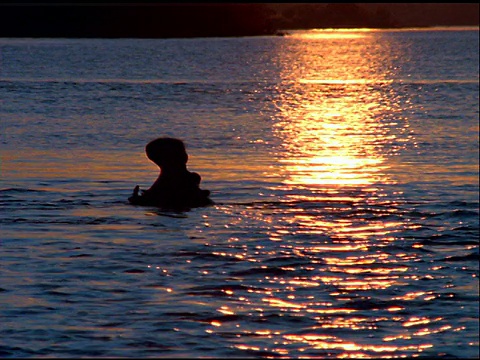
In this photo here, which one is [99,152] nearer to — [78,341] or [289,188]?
[289,188]

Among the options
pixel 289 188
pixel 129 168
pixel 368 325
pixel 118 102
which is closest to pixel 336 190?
pixel 289 188

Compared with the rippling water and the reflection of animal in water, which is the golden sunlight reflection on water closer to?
the rippling water

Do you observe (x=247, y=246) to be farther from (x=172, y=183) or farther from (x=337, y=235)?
(x=172, y=183)

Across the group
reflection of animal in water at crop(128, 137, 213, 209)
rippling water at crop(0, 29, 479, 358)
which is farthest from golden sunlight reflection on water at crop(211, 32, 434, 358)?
reflection of animal in water at crop(128, 137, 213, 209)

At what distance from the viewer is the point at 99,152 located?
82.7 ft

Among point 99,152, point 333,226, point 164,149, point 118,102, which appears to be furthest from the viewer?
point 118,102

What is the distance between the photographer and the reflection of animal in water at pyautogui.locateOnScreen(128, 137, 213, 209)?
16625 mm

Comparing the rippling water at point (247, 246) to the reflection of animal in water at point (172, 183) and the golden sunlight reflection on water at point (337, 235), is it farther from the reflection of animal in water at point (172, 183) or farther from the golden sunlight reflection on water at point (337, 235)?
the reflection of animal in water at point (172, 183)

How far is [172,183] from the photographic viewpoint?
1680cm

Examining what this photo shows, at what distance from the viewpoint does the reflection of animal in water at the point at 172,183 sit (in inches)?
655

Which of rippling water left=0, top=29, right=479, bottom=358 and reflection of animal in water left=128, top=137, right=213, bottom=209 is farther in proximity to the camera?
reflection of animal in water left=128, top=137, right=213, bottom=209

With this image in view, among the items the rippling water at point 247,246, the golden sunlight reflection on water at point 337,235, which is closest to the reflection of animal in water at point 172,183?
the rippling water at point 247,246

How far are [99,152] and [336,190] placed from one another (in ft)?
27.2

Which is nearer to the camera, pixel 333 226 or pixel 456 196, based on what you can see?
pixel 333 226
